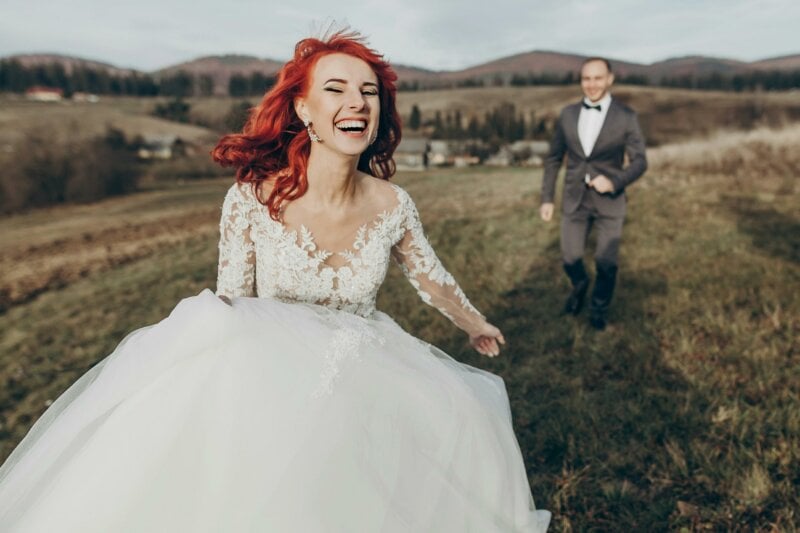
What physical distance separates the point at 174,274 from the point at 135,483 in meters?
11.9

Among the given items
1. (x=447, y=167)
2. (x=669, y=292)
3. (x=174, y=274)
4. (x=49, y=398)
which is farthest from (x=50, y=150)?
(x=669, y=292)

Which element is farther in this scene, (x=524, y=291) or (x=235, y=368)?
(x=524, y=291)

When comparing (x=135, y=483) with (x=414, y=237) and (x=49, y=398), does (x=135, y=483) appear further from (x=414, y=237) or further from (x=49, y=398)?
(x=49, y=398)

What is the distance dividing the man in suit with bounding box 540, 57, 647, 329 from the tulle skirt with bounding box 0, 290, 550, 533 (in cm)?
445

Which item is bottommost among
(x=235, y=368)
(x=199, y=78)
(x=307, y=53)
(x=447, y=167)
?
(x=447, y=167)

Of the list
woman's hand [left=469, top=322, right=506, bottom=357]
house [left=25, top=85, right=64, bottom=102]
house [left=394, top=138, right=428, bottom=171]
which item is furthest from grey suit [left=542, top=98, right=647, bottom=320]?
house [left=25, top=85, right=64, bottom=102]

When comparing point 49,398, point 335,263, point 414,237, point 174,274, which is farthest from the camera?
point 174,274

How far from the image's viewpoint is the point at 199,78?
11694 centimetres

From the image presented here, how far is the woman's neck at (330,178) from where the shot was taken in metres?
2.85

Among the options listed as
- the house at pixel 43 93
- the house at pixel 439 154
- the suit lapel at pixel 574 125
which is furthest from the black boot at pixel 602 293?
the house at pixel 43 93

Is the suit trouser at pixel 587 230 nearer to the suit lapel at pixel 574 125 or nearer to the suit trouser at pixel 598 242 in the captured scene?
the suit trouser at pixel 598 242

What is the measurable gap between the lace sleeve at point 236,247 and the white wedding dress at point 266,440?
63cm

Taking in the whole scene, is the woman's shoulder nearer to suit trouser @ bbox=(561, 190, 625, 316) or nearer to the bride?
the bride

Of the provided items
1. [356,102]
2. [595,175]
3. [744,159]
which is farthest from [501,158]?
[356,102]
